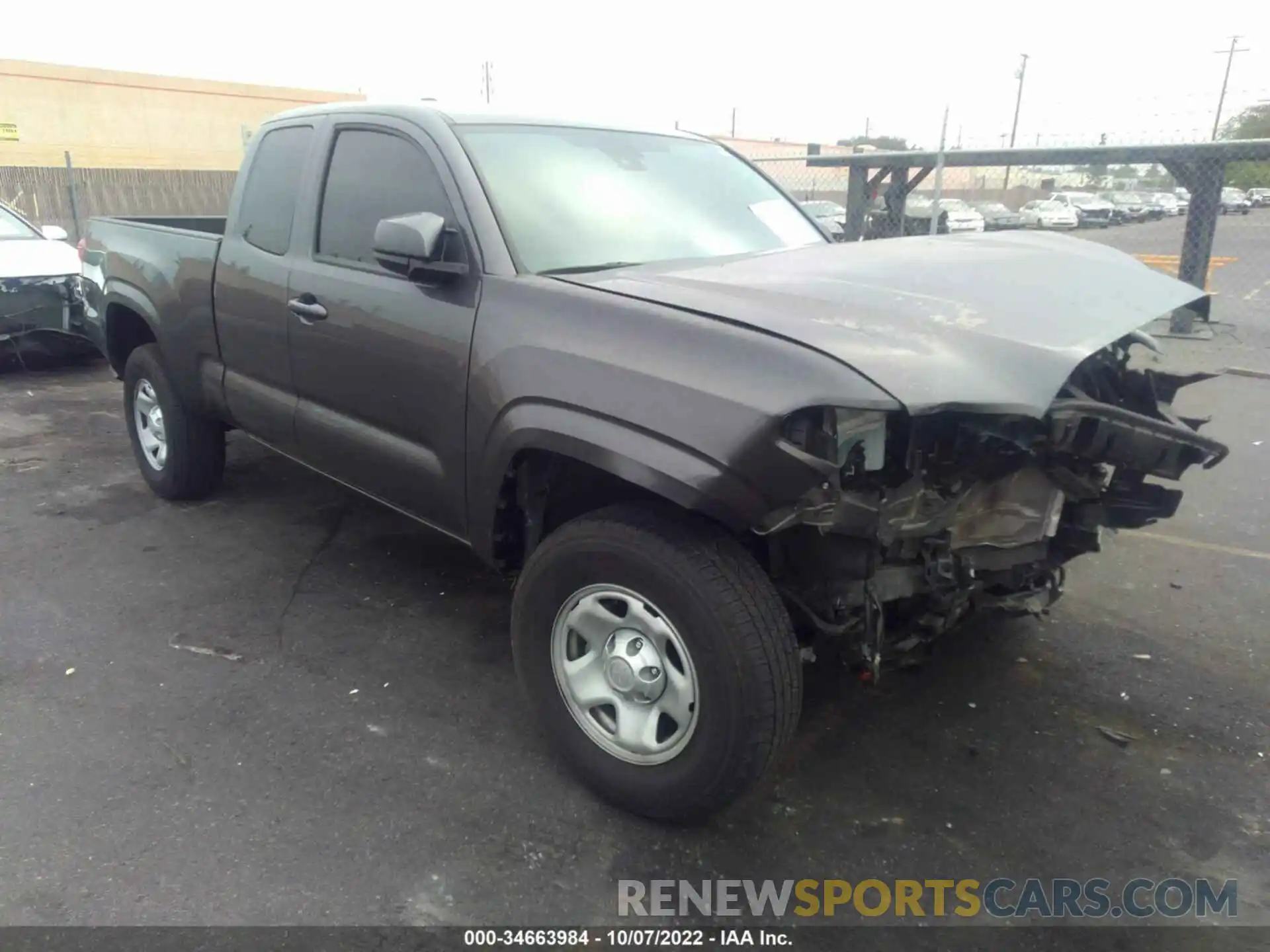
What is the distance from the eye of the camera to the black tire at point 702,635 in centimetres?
234

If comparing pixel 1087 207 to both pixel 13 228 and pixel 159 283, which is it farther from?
pixel 159 283

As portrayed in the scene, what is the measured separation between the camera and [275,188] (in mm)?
4004

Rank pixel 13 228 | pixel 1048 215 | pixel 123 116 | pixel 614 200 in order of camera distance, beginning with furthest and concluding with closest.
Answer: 1. pixel 123 116
2. pixel 1048 215
3. pixel 13 228
4. pixel 614 200

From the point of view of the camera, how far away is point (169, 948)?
2238mm

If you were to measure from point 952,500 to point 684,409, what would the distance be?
0.84 meters

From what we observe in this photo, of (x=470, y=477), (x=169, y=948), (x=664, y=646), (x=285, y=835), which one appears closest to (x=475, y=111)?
(x=470, y=477)

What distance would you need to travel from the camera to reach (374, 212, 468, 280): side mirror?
9.31ft

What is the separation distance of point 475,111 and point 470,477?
4.68 ft

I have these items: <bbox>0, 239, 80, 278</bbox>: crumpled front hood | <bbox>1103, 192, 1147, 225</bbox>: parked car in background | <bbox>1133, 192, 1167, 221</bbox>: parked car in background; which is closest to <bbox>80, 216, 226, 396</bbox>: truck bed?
<bbox>0, 239, 80, 278</bbox>: crumpled front hood

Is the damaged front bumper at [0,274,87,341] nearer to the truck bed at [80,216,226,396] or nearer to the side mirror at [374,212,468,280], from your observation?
the truck bed at [80,216,226,396]

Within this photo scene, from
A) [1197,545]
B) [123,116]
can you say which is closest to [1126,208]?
[1197,545]

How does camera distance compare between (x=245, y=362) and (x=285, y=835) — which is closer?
(x=285, y=835)

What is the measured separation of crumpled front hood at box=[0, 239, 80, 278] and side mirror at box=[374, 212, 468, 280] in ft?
20.9

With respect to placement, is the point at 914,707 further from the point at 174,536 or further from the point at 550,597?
the point at 174,536
